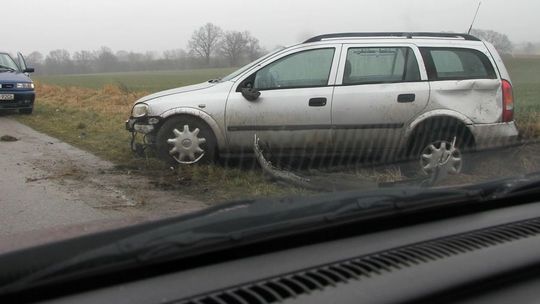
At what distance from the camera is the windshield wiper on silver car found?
71.2 inches

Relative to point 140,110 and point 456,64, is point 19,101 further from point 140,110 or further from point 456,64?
point 456,64

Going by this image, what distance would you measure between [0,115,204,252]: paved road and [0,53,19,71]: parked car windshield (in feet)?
25.1

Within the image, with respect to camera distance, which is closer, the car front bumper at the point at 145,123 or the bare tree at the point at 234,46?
the car front bumper at the point at 145,123

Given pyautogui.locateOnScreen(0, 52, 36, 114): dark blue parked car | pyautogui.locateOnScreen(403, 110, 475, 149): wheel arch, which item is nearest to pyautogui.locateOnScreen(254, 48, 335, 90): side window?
pyautogui.locateOnScreen(403, 110, 475, 149): wheel arch

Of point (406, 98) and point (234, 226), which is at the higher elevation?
point (406, 98)

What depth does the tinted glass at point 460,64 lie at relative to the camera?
662 centimetres

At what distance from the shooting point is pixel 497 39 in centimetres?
840

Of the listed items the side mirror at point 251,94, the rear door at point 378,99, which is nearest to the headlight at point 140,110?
the side mirror at point 251,94

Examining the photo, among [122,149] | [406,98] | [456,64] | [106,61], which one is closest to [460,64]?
[456,64]

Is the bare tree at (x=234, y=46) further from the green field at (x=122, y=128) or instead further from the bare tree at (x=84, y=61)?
the bare tree at (x=84, y=61)

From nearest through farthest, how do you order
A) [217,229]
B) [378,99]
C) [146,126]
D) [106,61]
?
[217,229]
[378,99]
[146,126]
[106,61]

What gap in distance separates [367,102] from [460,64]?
1.21m

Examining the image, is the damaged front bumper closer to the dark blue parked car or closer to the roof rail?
the roof rail

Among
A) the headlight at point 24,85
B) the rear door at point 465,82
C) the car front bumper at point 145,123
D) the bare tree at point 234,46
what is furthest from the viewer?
the bare tree at point 234,46
